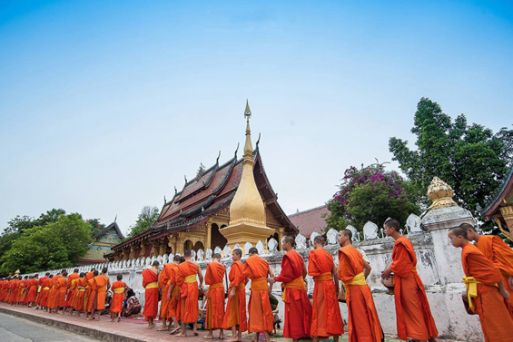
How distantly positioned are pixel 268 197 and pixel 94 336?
40.5 ft

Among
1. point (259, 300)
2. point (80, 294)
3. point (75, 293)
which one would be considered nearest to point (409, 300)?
point (259, 300)

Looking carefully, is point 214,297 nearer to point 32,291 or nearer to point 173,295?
point 173,295

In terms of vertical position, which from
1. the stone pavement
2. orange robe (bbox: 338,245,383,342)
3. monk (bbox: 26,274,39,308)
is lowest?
the stone pavement

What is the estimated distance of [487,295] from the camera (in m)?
2.65

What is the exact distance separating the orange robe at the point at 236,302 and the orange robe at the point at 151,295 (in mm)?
2344

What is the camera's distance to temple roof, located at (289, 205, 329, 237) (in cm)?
2453

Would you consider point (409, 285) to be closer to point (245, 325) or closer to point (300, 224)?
point (245, 325)

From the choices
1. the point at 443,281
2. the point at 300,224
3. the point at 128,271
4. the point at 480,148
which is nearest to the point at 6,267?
the point at 128,271

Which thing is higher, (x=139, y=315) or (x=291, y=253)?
(x=291, y=253)

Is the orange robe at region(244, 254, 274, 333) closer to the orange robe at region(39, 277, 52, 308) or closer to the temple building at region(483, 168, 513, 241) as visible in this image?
the temple building at region(483, 168, 513, 241)

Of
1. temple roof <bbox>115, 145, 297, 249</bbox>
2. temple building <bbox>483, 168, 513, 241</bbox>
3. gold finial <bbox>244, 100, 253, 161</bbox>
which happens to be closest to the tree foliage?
temple building <bbox>483, 168, 513, 241</bbox>

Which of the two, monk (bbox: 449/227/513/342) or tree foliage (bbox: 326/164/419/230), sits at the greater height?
tree foliage (bbox: 326/164/419/230)

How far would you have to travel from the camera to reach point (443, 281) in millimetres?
3463

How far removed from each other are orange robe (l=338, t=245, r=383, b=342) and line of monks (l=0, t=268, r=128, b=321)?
253 inches
